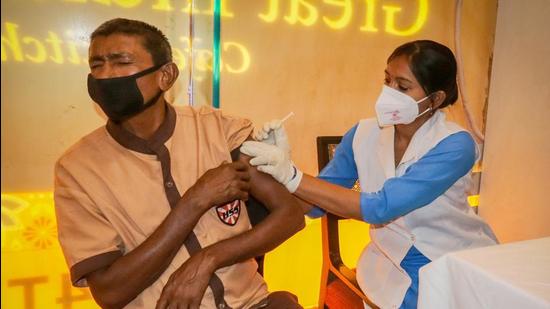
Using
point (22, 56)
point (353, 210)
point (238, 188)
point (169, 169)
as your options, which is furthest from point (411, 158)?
point (22, 56)

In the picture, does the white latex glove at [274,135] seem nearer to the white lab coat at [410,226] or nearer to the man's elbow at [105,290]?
the white lab coat at [410,226]

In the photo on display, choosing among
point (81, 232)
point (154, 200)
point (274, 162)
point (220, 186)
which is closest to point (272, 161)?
point (274, 162)

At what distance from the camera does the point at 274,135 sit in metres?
1.58

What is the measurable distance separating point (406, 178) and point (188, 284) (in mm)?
797

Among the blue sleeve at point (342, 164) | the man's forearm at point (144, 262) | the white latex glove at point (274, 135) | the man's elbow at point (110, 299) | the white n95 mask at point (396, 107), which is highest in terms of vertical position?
the white n95 mask at point (396, 107)

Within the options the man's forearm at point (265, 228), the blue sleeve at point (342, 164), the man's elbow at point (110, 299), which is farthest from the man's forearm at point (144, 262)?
the blue sleeve at point (342, 164)

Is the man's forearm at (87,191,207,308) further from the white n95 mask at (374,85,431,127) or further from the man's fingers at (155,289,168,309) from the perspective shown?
the white n95 mask at (374,85,431,127)

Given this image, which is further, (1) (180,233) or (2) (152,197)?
(2) (152,197)

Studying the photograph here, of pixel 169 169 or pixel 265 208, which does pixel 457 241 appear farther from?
pixel 169 169

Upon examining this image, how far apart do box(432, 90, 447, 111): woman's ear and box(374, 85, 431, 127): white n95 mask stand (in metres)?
0.02

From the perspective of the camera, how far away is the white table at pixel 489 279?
3.08 feet

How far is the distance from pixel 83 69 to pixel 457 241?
1695 mm

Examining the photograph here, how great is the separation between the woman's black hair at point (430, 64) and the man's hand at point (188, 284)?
980 millimetres

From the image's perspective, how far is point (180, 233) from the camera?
46.8 inches
